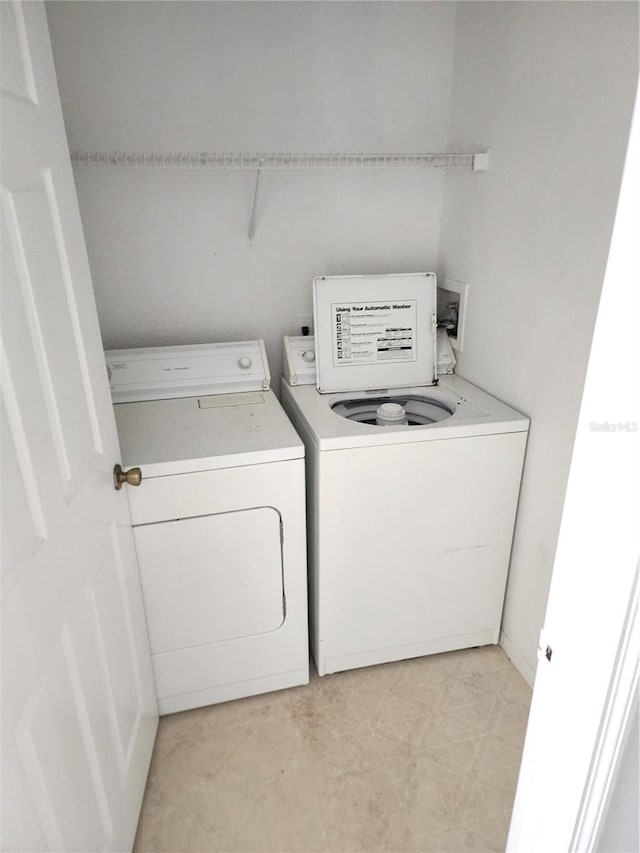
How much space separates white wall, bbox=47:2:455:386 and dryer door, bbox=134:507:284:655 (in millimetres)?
926

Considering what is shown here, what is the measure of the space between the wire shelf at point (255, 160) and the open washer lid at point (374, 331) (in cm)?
41

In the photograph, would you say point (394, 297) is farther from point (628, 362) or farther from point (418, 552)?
point (628, 362)

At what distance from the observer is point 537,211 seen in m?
1.72

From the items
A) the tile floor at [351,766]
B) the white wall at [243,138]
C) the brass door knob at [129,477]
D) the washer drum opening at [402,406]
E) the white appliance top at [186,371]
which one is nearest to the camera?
the brass door knob at [129,477]

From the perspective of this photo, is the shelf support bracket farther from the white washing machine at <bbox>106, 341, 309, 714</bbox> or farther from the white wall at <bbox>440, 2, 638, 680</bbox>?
the white wall at <bbox>440, 2, 638, 680</bbox>

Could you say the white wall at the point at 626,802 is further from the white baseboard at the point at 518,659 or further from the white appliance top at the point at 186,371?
the white appliance top at the point at 186,371

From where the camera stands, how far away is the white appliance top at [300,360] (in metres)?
2.20

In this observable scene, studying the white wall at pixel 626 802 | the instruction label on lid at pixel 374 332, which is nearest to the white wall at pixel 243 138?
the instruction label on lid at pixel 374 332

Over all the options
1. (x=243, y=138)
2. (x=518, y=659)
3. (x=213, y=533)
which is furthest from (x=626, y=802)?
(x=243, y=138)

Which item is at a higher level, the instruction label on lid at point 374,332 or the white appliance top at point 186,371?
the instruction label on lid at point 374,332

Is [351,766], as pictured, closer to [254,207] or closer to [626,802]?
[626,802]

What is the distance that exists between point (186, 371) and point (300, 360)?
0.46m

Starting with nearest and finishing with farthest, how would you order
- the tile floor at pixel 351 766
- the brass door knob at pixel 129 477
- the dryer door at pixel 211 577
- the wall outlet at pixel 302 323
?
the brass door knob at pixel 129 477 → the tile floor at pixel 351 766 → the dryer door at pixel 211 577 → the wall outlet at pixel 302 323

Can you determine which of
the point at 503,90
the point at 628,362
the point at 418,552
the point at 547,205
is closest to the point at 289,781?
the point at 418,552
